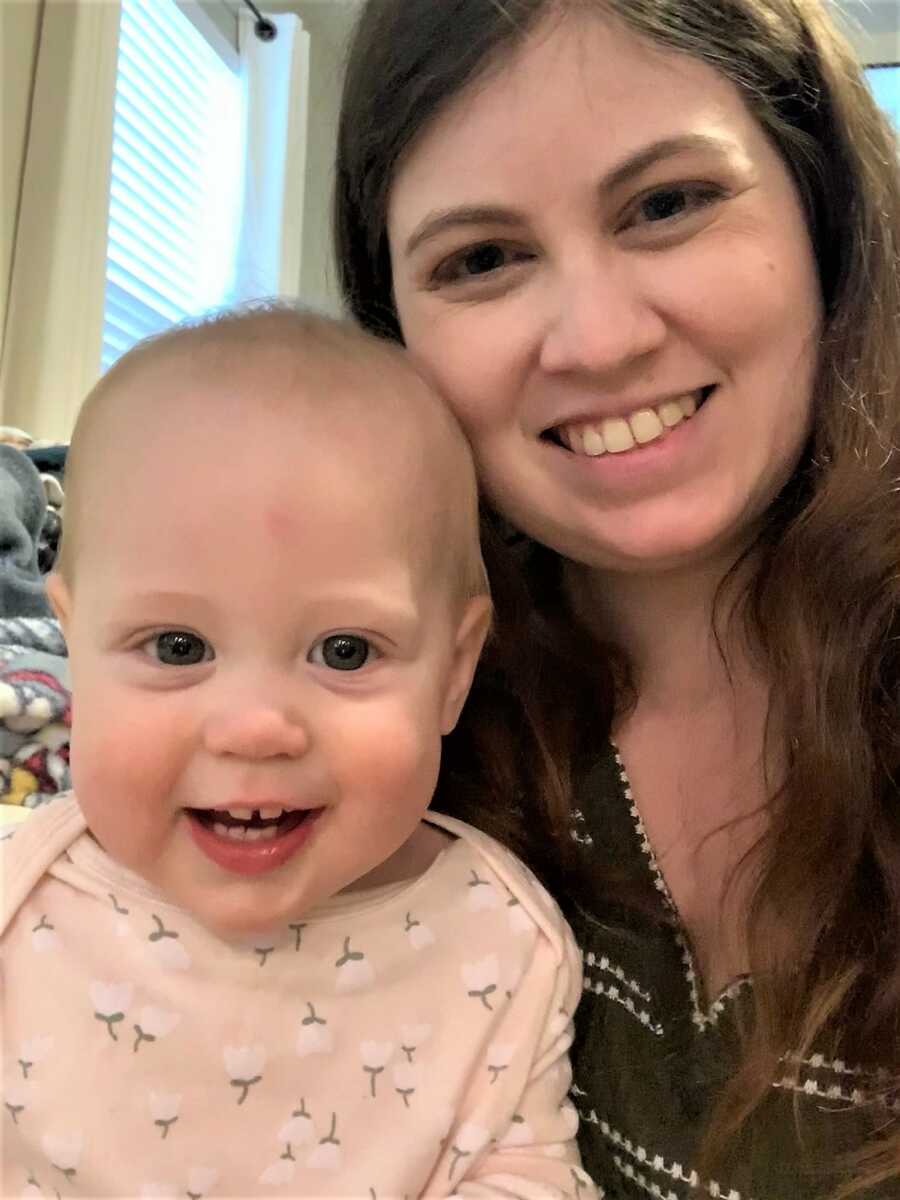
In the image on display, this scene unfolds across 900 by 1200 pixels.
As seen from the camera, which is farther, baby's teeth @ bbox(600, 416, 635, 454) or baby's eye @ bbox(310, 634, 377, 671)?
baby's teeth @ bbox(600, 416, 635, 454)

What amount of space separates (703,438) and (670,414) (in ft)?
0.11

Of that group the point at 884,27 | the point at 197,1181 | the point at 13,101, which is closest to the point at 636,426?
the point at 197,1181

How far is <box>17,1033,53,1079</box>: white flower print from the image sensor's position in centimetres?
75

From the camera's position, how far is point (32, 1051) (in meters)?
0.75

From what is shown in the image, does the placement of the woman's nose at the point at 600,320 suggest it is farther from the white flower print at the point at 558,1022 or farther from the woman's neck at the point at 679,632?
the white flower print at the point at 558,1022

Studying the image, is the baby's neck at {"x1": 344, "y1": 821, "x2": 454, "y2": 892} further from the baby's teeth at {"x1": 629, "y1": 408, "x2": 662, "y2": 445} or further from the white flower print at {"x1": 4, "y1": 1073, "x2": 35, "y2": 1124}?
the baby's teeth at {"x1": 629, "y1": 408, "x2": 662, "y2": 445}

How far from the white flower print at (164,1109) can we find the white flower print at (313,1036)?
89 mm

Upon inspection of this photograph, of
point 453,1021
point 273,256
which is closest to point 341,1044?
point 453,1021

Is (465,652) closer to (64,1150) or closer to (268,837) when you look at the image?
(268,837)

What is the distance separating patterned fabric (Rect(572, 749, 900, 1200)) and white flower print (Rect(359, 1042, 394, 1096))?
0.63 ft

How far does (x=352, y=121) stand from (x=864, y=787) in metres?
0.74

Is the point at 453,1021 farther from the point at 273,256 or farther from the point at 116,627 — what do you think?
the point at 273,256

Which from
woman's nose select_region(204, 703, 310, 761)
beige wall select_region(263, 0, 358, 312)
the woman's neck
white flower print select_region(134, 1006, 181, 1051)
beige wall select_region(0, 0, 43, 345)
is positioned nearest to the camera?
woman's nose select_region(204, 703, 310, 761)

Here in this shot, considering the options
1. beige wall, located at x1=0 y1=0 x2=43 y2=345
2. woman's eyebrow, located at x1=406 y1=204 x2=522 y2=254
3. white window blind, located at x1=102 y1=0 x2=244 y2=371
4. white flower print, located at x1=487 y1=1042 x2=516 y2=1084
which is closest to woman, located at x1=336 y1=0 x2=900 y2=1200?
woman's eyebrow, located at x1=406 y1=204 x2=522 y2=254
